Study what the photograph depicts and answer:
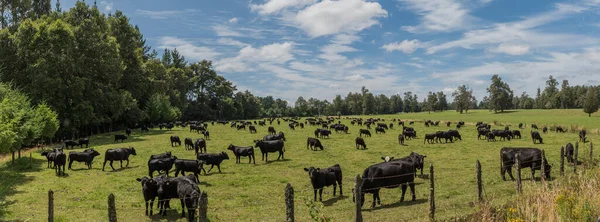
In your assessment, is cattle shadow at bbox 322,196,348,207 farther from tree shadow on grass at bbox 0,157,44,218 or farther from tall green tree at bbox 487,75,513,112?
tall green tree at bbox 487,75,513,112

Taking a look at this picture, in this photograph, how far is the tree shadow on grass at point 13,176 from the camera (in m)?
14.4

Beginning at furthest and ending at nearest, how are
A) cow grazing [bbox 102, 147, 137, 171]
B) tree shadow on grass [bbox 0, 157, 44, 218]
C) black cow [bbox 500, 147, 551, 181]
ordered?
1. cow grazing [bbox 102, 147, 137, 171]
2. black cow [bbox 500, 147, 551, 181]
3. tree shadow on grass [bbox 0, 157, 44, 218]

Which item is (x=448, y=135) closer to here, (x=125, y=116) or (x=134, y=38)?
(x=125, y=116)

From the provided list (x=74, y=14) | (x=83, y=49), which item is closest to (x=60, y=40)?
(x=83, y=49)

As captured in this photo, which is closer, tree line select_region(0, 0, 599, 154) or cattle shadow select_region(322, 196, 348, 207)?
cattle shadow select_region(322, 196, 348, 207)

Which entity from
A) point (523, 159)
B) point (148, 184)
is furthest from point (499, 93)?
point (148, 184)

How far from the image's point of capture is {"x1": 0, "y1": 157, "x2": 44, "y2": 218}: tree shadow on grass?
47.3 ft

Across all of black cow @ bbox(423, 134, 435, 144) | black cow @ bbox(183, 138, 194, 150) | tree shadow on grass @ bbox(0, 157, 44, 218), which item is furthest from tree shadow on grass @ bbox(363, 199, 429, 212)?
black cow @ bbox(423, 134, 435, 144)

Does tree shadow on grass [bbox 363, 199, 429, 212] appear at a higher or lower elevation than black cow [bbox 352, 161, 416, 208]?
lower

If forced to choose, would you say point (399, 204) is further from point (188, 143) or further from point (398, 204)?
point (188, 143)

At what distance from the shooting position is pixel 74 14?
1953 inches

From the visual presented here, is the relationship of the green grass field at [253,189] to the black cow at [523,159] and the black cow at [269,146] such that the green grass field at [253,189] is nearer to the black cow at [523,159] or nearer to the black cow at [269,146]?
the black cow at [523,159]

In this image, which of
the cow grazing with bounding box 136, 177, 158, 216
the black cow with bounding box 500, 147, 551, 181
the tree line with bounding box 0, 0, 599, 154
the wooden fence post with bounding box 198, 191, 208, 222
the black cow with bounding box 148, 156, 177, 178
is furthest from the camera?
the tree line with bounding box 0, 0, 599, 154

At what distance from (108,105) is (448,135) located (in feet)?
139
